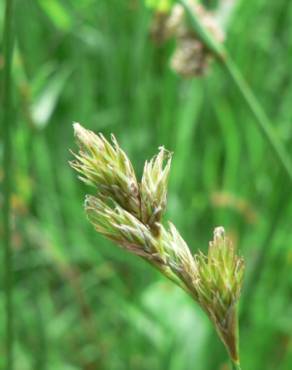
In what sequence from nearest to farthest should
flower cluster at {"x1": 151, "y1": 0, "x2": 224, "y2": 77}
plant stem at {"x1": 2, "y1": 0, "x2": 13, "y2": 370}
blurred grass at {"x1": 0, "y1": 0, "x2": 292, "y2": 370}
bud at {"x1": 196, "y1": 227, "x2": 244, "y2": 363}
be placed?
bud at {"x1": 196, "y1": 227, "x2": 244, "y2": 363} → plant stem at {"x1": 2, "y1": 0, "x2": 13, "y2": 370} → flower cluster at {"x1": 151, "y1": 0, "x2": 224, "y2": 77} → blurred grass at {"x1": 0, "y1": 0, "x2": 292, "y2": 370}

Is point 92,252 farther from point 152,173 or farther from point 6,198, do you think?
point 152,173

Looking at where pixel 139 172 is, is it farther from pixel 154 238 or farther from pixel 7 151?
pixel 154 238

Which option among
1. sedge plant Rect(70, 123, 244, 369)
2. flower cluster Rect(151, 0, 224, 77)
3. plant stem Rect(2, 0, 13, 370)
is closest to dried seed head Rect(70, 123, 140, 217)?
sedge plant Rect(70, 123, 244, 369)

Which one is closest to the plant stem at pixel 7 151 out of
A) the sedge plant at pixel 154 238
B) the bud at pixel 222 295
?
the sedge plant at pixel 154 238

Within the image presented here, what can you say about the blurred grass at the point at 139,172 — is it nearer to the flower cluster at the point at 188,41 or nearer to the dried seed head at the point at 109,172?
the flower cluster at the point at 188,41

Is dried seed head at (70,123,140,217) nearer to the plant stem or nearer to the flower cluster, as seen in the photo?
the plant stem
